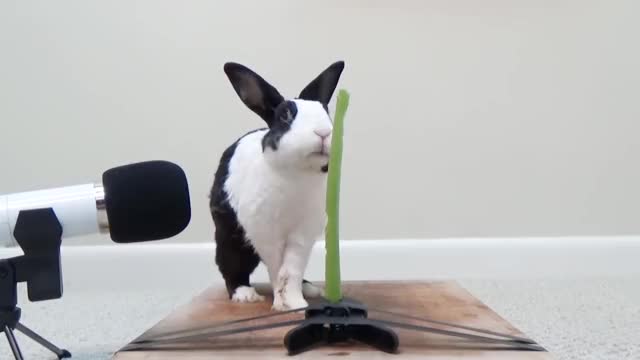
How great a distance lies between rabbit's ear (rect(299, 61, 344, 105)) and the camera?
2.36 ft

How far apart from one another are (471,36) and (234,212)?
789mm

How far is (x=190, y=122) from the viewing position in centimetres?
133

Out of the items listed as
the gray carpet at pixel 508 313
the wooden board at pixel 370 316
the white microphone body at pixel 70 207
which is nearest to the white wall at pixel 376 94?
the gray carpet at pixel 508 313

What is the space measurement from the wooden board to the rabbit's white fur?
5 cm

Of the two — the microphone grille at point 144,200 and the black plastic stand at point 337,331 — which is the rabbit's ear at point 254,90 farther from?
the black plastic stand at point 337,331

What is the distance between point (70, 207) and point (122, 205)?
6 cm

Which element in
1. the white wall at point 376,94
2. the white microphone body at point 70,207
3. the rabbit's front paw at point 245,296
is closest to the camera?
the white microphone body at point 70,207

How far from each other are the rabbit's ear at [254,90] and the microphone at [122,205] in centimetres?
12

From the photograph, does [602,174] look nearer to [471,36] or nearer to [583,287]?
[583,287]

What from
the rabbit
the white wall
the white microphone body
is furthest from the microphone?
the white wall

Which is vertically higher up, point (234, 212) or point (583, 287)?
point (234, 212)

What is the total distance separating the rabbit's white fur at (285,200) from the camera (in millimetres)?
666

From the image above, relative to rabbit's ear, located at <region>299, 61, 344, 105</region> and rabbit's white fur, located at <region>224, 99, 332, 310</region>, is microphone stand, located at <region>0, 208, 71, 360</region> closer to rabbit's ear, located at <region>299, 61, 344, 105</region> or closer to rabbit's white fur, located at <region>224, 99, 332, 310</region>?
rabbit's white fur, located at <region>224, 99, 332, 310</region>

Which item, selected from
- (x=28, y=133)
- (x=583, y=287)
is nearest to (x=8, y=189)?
(x=28, y=133)
